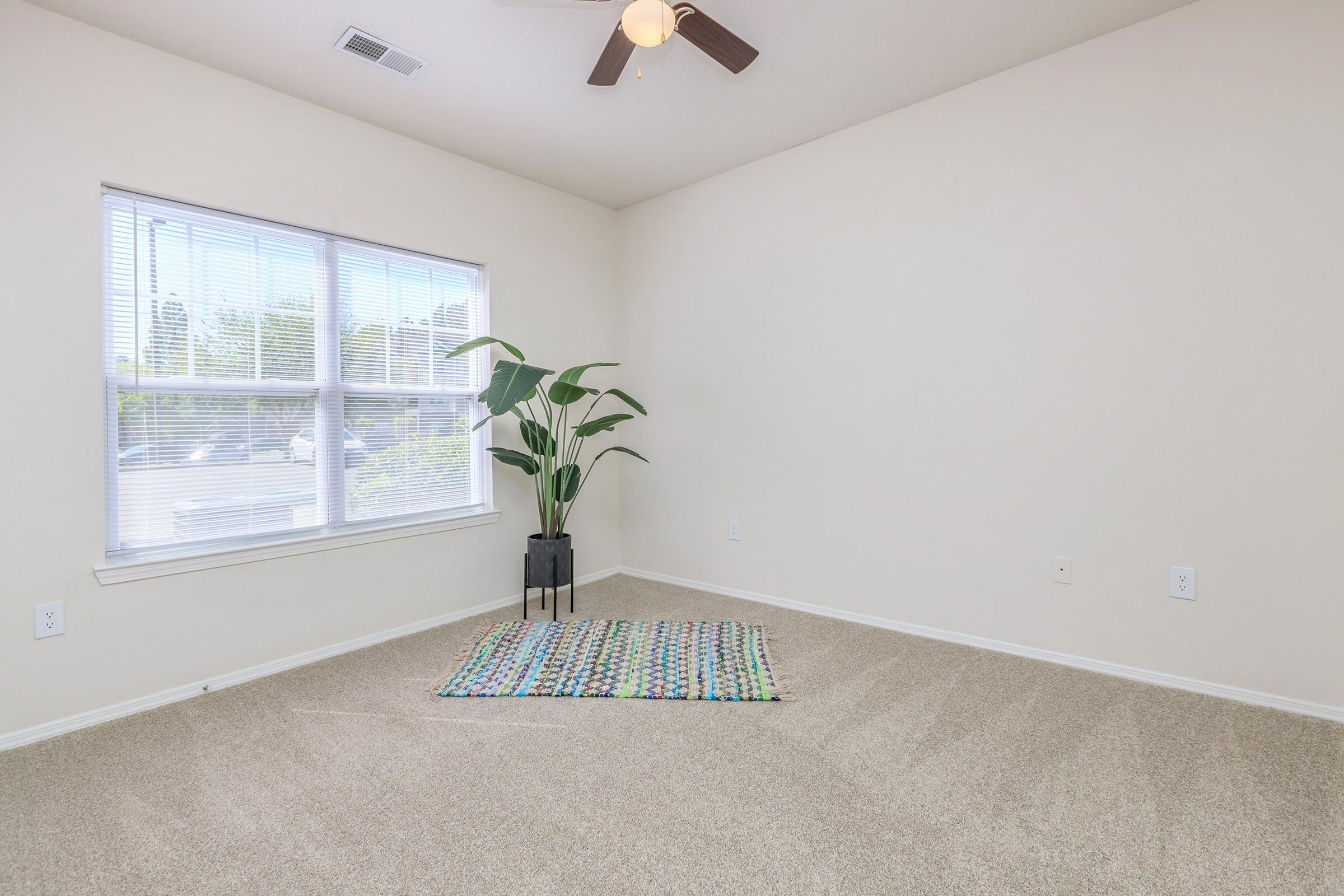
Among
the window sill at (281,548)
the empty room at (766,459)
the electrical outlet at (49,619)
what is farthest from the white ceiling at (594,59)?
the electrical outlet at (49,619)

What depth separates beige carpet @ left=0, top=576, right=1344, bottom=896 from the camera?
1.46m

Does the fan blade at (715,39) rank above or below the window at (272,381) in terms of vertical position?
above

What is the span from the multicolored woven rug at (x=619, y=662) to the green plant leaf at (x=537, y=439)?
0.95 meters

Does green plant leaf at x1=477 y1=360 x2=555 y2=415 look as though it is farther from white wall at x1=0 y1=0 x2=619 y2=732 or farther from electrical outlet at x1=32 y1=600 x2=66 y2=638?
electrical outlet at x1=32 y1=600 x2=66 y2=638

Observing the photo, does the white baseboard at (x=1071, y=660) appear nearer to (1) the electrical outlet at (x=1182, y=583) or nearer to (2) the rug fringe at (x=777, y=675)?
(1) the electrical outlet at (x=1182, y=583)

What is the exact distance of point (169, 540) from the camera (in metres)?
2.50

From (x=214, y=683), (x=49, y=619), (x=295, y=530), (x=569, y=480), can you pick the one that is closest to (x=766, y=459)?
(x=569, y=480)

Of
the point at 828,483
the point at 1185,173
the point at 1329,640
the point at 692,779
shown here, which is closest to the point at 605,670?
the point at 692,779

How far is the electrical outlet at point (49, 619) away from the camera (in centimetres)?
216

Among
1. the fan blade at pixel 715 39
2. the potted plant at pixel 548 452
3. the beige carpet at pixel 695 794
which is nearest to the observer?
the beige carpet at pixel 695 794

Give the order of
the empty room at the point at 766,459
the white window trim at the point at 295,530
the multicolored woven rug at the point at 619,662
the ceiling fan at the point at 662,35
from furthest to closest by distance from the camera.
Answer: the multicolored woven rug at the point at 619,662
the white window trim at the point at 295,530
the ceiling fan at the point at 662,35
the empty room at the point at 766,459

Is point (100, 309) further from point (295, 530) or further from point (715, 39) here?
point (715, 39)

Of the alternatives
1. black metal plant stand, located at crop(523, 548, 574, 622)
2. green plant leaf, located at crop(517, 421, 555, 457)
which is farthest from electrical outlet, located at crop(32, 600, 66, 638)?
green plant leaf, located at crop(517, 421, 555, 457)

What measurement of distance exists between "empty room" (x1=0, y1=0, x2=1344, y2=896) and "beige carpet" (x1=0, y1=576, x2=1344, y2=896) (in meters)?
0.02
